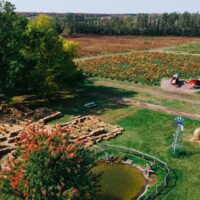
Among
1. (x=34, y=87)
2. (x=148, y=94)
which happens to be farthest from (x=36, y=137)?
(x=148, y=94)

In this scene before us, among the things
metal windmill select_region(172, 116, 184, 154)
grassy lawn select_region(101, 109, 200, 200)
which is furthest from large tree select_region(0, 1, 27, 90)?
metal windmill select_region(172, 116, 184, 154)

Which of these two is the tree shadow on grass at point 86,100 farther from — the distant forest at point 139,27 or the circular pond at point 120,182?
the distant forest at point 139,27

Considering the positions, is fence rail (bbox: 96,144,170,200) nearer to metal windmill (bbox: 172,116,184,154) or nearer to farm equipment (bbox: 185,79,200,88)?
metal windmill (bbox: 172,116,184,154)

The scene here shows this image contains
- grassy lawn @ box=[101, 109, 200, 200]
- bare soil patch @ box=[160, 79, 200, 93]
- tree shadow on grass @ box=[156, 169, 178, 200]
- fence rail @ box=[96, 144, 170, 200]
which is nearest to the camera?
fence rail @ box=[96, 144, 170, 200]

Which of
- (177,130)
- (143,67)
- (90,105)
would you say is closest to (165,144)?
(177,130)

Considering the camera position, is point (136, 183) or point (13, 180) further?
point (136, 183)

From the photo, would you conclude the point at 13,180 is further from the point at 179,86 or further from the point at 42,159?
the point at 179,86
